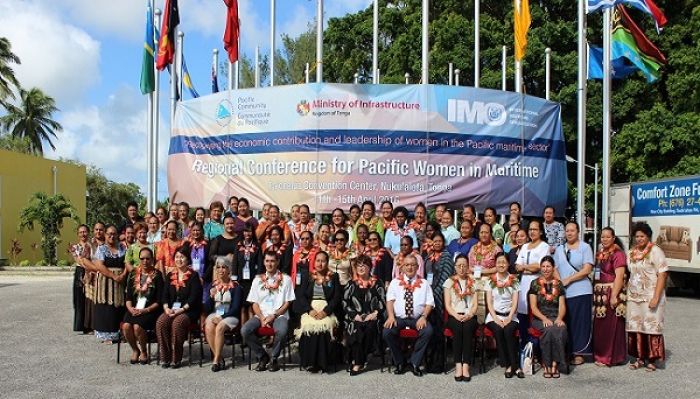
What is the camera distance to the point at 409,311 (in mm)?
6922

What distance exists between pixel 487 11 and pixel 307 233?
60.1 ft

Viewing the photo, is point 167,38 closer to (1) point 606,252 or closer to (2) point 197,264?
(2) point 197,264

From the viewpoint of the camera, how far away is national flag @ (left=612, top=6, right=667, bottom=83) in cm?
1177

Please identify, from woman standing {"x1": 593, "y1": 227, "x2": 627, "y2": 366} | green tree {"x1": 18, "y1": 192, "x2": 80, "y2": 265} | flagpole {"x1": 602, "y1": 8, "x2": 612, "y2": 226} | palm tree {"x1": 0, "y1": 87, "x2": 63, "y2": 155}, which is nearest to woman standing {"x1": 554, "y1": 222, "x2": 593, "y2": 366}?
woman standing {"x1": 593, "y1": 227, "x2": 627, "y2": 366}

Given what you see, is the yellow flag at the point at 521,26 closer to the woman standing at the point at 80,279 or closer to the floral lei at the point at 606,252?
the floral lei at the point at 606,252

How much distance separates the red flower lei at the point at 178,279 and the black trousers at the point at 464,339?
9.07 feet

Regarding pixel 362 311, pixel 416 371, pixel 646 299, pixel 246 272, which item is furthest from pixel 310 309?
pixel 646 299

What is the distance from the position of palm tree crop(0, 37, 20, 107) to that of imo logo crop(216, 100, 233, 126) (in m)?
25.5

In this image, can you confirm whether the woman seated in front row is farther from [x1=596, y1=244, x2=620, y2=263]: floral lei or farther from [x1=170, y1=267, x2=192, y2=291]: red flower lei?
[x1=170, y1=267, x2=192, y2=291]: red flower lei

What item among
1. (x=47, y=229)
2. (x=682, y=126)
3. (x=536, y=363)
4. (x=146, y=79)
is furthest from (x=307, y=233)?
(x=47, y=229)

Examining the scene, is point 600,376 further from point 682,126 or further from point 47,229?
point 47,229

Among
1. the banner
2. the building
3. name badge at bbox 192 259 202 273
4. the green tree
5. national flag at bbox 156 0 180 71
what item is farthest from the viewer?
the building

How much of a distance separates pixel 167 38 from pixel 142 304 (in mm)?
6959

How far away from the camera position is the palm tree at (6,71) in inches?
1265
